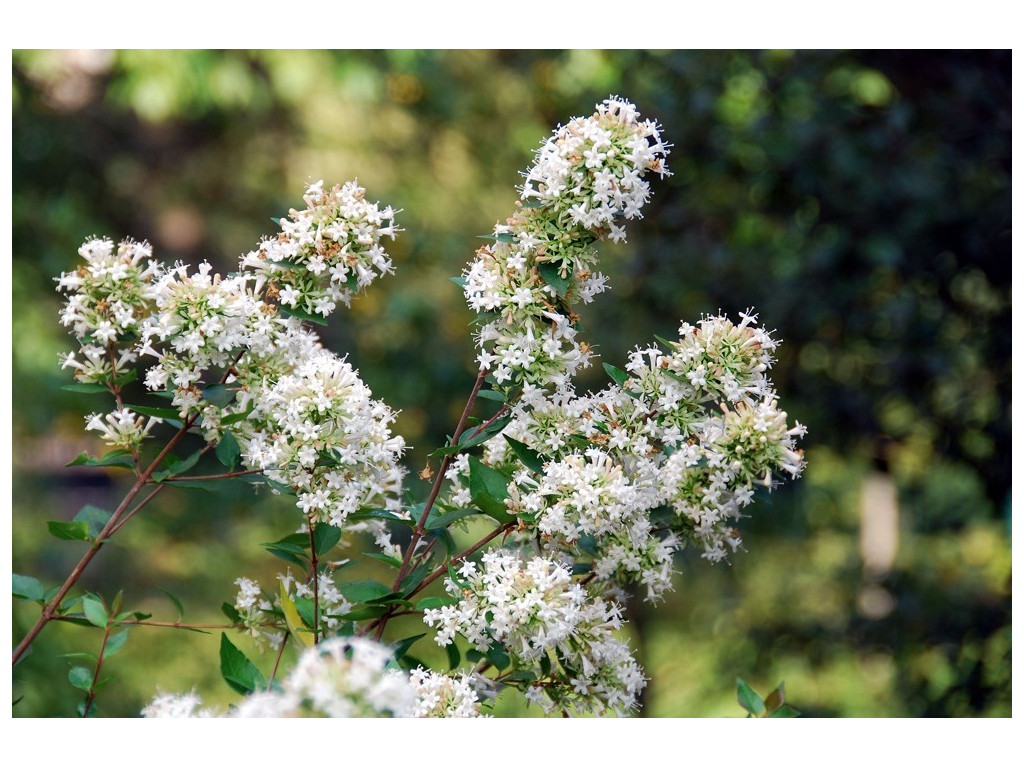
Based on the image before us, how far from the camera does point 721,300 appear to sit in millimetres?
3100

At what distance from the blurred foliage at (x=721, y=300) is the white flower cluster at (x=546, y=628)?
1.64 meters

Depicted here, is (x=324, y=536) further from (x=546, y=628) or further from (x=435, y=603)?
(x=546, y=628)

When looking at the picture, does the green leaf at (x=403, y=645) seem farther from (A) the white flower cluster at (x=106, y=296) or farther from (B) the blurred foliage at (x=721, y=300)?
(B) the blurred foliage at (x=721, y=300)

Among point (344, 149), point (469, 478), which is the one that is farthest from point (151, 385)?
point (344, 149)

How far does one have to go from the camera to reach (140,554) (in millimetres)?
4605

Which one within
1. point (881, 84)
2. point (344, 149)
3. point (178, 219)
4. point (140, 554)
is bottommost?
point (140, 554)

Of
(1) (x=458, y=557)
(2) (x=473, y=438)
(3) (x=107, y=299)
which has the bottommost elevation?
(1) (x=458, y=557)

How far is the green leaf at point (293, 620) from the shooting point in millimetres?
1007

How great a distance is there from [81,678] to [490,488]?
0.47 metres

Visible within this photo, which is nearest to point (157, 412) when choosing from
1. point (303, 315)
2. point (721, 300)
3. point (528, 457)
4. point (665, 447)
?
point (303, 315)

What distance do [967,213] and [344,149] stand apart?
3.34 m

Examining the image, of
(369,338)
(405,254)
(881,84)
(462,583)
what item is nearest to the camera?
(462,583)

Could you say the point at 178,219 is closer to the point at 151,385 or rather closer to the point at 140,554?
the point at 140,554
